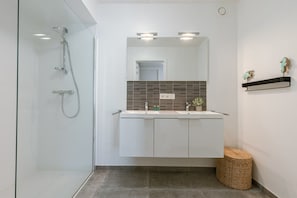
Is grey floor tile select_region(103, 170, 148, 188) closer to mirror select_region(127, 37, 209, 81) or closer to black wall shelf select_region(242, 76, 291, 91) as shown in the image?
mirror select_region(127, 37, 209, 81)

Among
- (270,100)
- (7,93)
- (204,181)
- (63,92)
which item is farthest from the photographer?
(204,181)

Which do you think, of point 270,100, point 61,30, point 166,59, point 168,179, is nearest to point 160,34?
point 166,59

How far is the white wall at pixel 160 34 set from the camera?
2682mm

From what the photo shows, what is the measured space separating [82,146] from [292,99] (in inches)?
94.2

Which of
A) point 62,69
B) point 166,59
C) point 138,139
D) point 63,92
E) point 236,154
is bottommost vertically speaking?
point 236,154

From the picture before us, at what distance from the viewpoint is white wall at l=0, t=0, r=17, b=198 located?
5.81ft

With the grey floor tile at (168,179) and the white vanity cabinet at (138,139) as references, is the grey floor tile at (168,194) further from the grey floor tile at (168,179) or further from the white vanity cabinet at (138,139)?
the white vanity cabinet at (138,139)

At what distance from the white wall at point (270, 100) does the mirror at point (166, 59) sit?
2.03 ft

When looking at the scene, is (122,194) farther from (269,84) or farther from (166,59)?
(269,84)

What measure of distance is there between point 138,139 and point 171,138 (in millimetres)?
392

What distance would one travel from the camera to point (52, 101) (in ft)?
7.00

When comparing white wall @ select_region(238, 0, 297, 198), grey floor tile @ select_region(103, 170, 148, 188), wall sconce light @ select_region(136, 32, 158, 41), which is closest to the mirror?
wall sconce light @ select_region(136, 32, 158, 41)

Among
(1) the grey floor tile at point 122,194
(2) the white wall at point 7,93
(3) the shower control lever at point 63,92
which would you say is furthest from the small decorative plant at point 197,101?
(2) the white wall at point 7,93

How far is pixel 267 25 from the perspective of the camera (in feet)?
6.59
